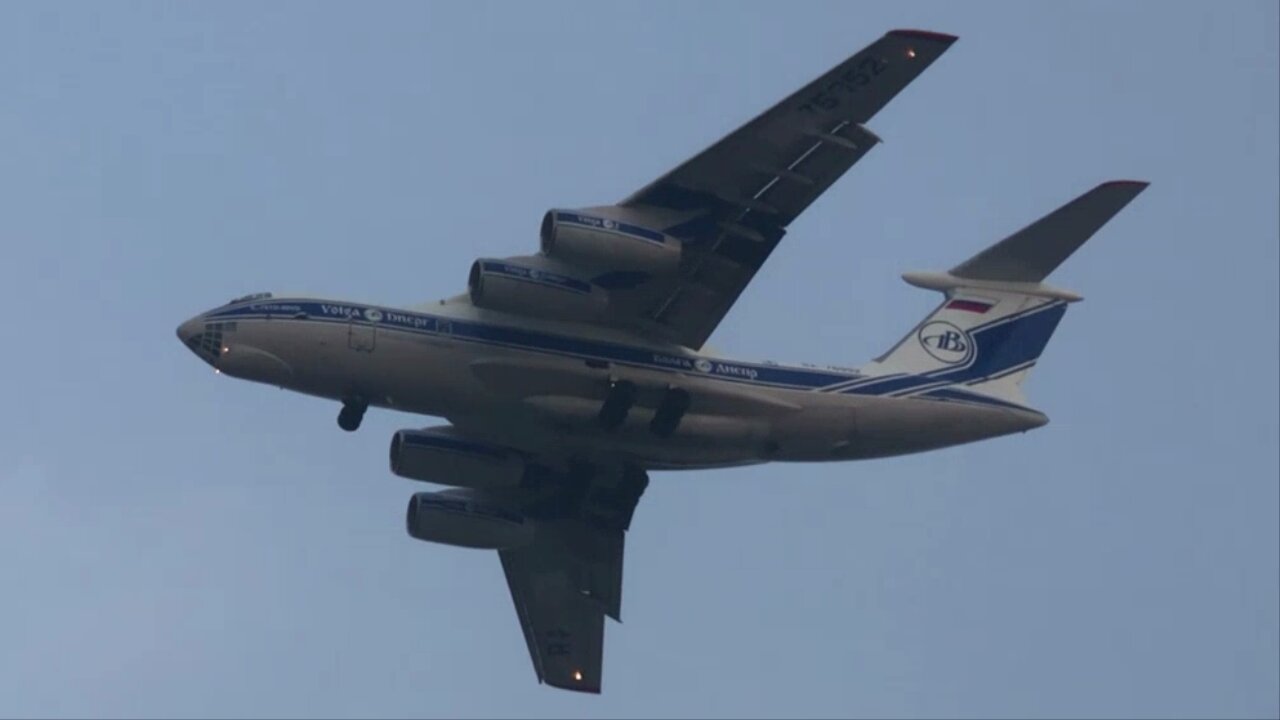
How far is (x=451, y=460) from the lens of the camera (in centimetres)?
2705

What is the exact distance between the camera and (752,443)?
85.8 ft

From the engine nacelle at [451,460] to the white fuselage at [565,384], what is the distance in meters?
0.54

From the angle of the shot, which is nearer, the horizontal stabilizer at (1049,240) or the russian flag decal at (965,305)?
the horizontal stabilizer at (1049,240)

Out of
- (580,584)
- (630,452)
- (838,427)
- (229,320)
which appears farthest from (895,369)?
(229,320)

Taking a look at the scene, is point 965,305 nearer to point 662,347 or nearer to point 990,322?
point 990,322

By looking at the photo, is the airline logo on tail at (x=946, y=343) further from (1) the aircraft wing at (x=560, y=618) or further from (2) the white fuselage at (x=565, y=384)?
(1) the aircraft wing at (x=560, y=618)

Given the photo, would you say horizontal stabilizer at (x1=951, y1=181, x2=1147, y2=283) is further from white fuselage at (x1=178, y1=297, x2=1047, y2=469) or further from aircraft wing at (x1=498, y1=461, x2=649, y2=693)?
aircraft wing at (x1=498, y1=461, x2=649, y2=693)

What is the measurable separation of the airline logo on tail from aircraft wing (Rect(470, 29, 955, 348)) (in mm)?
2347

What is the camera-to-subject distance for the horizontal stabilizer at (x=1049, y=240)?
83.1 ft

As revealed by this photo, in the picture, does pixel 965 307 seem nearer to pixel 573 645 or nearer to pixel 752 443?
pixel 752 443

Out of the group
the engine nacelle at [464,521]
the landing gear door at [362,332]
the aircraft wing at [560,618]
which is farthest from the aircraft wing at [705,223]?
the aircraft wing at [560,618]

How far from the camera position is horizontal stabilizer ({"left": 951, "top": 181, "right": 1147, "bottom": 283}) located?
83.1 ft

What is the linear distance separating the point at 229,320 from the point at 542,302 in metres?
2.98

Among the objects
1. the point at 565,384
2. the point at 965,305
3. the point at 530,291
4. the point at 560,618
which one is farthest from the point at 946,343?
the point at 560,618
